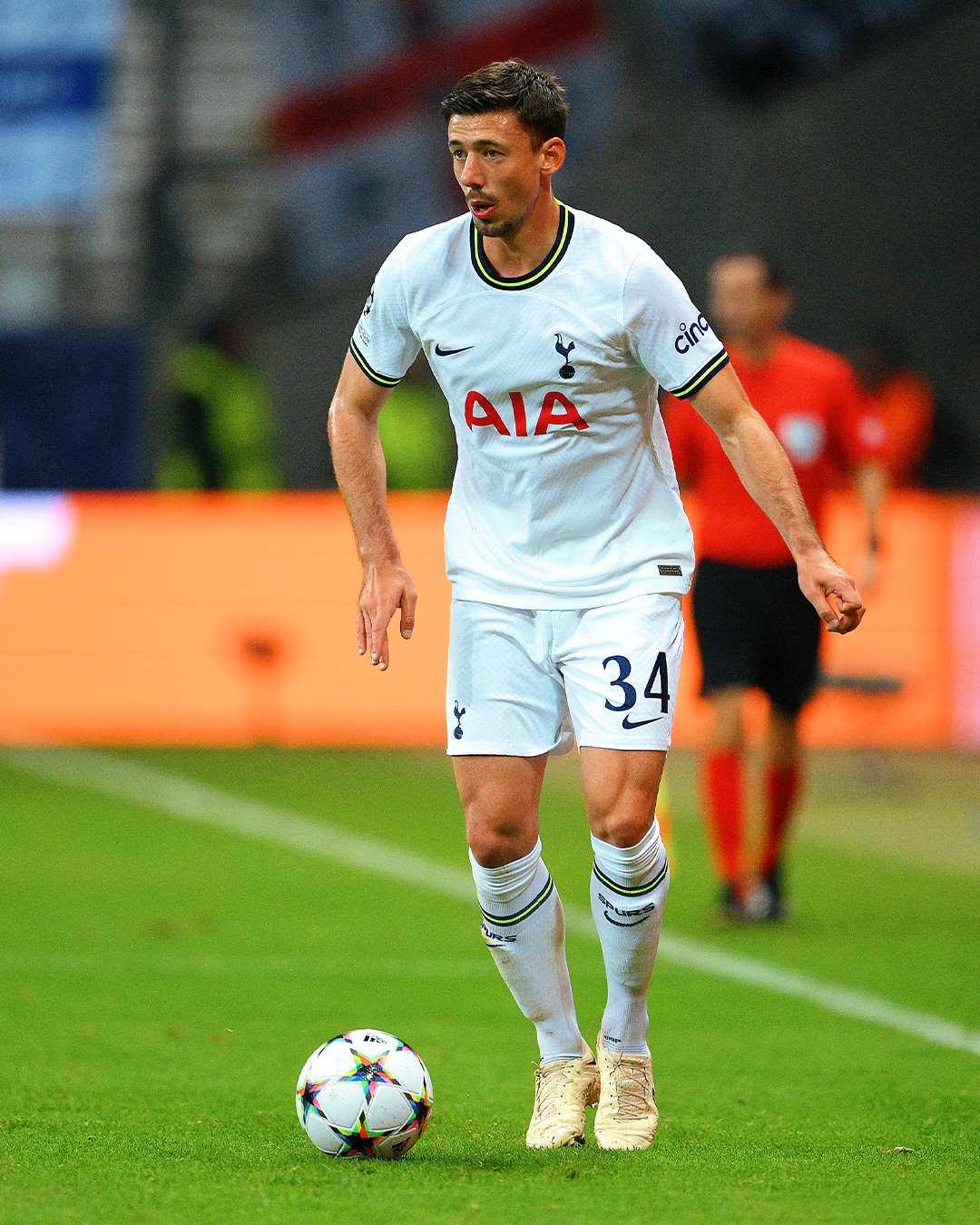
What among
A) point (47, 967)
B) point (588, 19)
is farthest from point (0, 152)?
point (47, 967)

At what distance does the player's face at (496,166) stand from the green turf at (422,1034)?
1991 millimetres

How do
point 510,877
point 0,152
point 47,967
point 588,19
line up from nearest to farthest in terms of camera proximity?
point 510,877
point 47,967
point 588,19
point 0,152

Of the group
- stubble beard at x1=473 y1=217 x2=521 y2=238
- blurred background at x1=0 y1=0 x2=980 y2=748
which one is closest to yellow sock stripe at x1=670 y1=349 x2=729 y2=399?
stubble beard at x1=473 y1=217 x2=521 y2=238

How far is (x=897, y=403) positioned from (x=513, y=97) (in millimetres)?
10531

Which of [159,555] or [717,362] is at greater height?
[717,362]

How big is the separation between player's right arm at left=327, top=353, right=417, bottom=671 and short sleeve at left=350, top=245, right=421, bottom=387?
0.04 m

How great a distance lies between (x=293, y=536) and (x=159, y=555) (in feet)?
2.96

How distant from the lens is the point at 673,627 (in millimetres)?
4801

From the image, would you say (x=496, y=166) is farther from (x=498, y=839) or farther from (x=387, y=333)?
(x=498, y=839)

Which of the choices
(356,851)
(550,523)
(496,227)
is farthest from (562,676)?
(356,851)

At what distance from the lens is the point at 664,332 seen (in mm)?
4621

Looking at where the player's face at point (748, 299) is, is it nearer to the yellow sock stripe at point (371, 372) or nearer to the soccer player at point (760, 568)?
the soccer player at point (760, 568)

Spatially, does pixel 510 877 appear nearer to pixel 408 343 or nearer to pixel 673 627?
pixel 673 627

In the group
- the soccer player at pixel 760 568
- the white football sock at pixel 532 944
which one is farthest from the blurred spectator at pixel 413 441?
the white football sock at pixel 532 944
